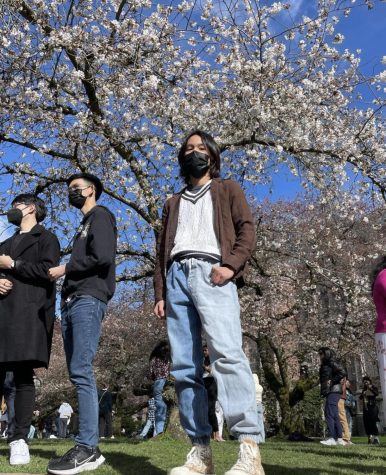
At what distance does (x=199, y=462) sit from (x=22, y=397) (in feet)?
6.11

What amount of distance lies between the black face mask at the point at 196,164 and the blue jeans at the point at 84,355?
1.17m

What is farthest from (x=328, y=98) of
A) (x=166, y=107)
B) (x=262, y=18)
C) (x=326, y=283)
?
(x=326, y=283)

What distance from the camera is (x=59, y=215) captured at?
12727 mm

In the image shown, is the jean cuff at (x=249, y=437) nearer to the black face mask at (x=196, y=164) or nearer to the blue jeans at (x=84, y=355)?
the blue jeans at (x=84, y=355)

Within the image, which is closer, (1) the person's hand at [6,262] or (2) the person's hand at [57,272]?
(2) the person's hand at [57,272]

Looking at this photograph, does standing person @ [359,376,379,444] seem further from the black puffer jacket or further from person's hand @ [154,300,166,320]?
person's hand @ [154,300,166,320]

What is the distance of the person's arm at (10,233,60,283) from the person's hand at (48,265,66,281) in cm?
18

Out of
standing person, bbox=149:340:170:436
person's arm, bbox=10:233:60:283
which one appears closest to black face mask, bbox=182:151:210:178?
person's arm, bbox=10:233:60:283

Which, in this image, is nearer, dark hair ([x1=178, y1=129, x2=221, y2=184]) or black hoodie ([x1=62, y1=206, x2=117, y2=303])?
dark hair ([x1=178, y1=129, x2=221, y2=184])

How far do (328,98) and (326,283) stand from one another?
7.60 meters

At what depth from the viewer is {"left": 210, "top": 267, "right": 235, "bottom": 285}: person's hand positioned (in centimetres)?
310

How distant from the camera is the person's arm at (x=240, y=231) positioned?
3.16m

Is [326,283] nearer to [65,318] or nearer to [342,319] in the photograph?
[342,319]

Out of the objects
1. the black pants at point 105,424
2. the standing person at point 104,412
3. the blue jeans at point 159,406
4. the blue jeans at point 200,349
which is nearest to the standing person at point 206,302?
the blue jeans at point 200,349
